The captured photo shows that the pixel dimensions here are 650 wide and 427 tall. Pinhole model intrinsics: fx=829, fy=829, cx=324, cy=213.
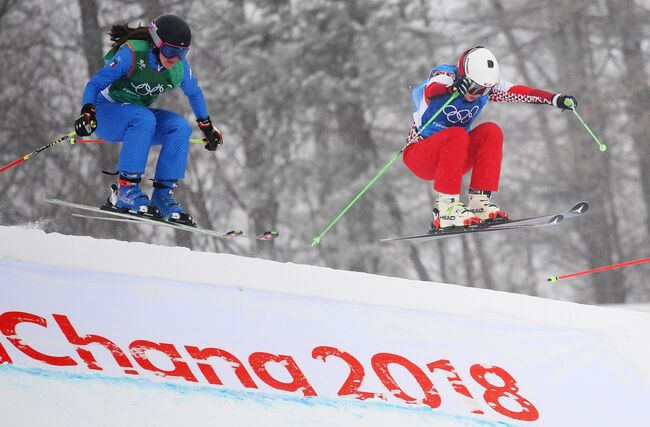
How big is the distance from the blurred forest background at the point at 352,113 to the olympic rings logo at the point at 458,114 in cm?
853

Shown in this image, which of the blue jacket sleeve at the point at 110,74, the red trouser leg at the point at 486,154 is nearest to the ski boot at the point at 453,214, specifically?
the red trouser leg at the point at 486,154

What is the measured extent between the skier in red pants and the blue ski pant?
1338 millimetres

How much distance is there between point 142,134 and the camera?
4.48 metres

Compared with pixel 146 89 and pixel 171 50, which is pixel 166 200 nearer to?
pixel 146 89

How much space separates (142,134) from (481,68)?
1.84m

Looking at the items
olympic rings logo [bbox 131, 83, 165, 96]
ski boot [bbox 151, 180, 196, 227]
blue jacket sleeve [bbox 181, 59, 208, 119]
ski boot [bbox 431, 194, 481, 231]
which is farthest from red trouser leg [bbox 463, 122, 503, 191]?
olympic rings logo [bbox 131, 83, 165, 96]

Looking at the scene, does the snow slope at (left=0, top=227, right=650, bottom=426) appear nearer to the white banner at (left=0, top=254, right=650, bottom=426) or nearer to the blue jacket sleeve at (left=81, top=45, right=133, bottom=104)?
the white banner at (left=0, top=254, right=650, bottom=426)

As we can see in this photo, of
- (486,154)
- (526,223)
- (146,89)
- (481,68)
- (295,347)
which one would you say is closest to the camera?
(295,347)

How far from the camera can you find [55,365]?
347 centimetres

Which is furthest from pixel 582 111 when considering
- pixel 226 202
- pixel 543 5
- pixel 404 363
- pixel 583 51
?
pixel 404 363

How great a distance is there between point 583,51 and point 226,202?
672 centimetres

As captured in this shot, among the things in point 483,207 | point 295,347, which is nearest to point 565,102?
point 483,207

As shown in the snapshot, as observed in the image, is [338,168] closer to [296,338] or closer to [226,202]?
[226,202]

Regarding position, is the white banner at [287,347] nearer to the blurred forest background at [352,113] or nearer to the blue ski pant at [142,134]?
the blue ski pant at [142,134]
